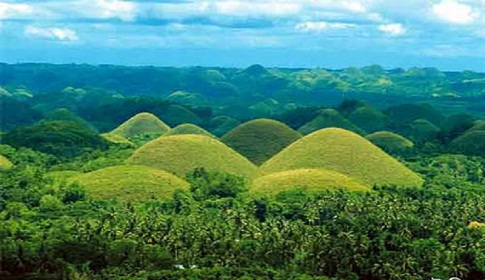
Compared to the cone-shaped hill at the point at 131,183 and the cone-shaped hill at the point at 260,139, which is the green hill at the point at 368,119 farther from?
the cone-shaped hill at the point at 131,183

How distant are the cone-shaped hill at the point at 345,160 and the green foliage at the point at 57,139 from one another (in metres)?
17.5

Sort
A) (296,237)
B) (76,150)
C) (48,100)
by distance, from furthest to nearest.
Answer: (48,100), (76,150), (296,237)

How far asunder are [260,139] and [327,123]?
19.4 metres

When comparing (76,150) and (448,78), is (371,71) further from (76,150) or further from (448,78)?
(76,150)

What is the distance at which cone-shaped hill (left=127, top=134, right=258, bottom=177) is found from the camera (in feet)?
190

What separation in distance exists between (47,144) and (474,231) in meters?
40.9

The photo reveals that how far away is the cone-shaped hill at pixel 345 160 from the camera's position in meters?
56.1

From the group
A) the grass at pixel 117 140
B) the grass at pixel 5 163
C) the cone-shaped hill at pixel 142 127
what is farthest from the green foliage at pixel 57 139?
the cone-shaped hill at pixel 142 127

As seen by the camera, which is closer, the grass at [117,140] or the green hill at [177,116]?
the grass at [117,140]

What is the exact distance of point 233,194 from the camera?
50.1 metres

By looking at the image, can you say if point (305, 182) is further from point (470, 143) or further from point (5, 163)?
point (470, 143)

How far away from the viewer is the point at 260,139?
225 ft

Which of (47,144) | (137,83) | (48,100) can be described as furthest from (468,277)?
(137,83)

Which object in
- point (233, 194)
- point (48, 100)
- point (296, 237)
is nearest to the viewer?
point (296, 237)
